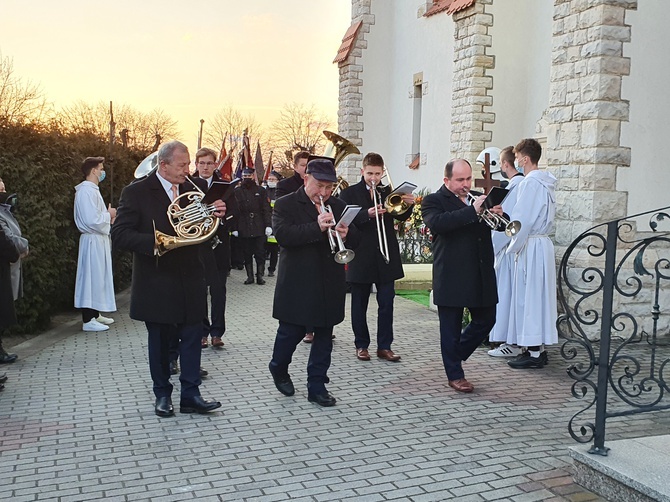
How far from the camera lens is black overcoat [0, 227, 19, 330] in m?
6.62

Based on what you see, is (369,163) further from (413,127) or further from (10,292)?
(413,127)

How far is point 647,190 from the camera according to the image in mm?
8906

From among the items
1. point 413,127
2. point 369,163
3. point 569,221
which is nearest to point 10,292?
point 369,163

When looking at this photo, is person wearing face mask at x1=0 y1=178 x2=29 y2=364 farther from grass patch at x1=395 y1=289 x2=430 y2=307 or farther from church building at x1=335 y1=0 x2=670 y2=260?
grass patch at x1=395 y1=289 x2=430 y2=307

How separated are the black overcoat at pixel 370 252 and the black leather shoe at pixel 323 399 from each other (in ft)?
5.90

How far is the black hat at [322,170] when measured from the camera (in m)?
5.90

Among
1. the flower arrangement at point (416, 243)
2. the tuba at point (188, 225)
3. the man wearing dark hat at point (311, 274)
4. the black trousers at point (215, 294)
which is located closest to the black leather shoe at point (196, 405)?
the man wearing dark hat at point (311, 274)

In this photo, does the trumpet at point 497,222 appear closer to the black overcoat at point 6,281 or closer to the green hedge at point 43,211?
the black overcoat at point 6,281

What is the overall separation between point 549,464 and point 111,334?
241 inches

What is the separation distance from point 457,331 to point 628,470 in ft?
8.17

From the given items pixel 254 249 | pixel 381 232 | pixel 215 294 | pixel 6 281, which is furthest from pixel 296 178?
pixel 254 249

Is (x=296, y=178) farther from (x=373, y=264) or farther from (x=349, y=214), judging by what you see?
(x=349, y=214)

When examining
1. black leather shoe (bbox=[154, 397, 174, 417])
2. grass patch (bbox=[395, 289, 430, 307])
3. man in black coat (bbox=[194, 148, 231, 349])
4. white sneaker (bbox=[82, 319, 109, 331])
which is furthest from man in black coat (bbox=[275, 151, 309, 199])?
grass patch (bbox=[395, 289, 430, 307])

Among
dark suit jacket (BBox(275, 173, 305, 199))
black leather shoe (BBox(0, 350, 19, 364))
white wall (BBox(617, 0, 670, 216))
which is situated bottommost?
black leather shoe (BBox(0, 350, 19, 364))
